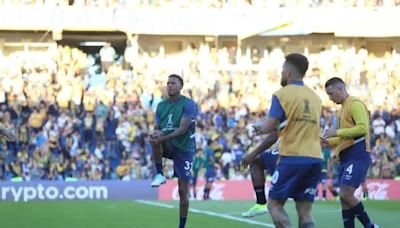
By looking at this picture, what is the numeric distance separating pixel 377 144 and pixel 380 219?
14.8 m

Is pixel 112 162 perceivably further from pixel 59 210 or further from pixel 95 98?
pixel 59 210

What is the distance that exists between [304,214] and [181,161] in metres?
3.97

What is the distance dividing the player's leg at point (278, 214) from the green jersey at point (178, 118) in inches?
152

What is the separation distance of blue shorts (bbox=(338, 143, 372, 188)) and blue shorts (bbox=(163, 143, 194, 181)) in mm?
2270

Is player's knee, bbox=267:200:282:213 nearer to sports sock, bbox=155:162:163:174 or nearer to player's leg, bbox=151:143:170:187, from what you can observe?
player's leg, bbox=151:143:170:187

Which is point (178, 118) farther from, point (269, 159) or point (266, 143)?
point (266, 143)

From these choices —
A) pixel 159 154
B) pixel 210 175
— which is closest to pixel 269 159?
pixel 159 154

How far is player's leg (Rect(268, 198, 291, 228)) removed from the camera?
391 inches

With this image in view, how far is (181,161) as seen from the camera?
13.8m

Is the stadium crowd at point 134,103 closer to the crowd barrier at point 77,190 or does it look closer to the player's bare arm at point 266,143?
the crowd barrier at point 77,190

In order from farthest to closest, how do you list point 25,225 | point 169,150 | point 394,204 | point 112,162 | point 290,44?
1. point 290,44
2. point 112,162
3. point 394,204
4. point 25,225
5. point 169,150

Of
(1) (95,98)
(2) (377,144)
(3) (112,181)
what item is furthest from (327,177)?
(1) (95,98)

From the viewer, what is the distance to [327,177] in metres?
29.6

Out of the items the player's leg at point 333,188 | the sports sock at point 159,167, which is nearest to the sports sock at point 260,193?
the sports sock at point 159,167
